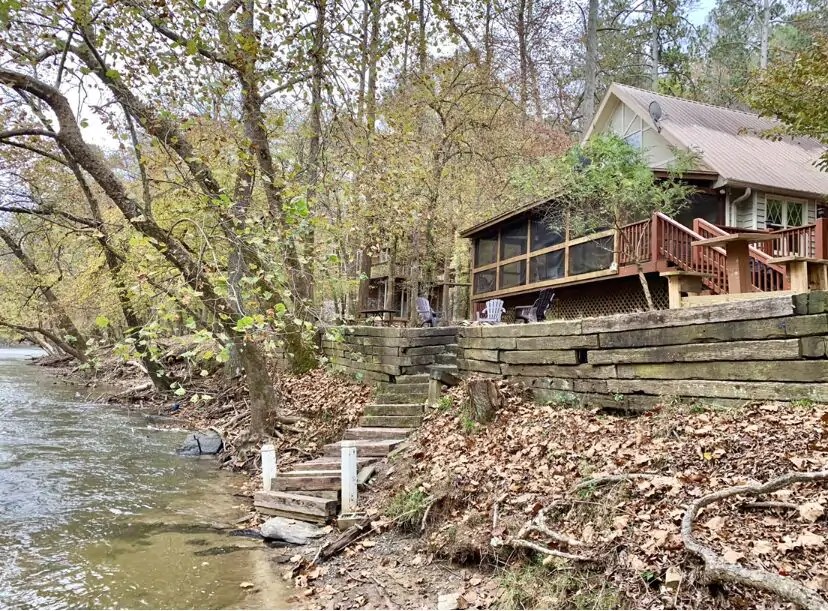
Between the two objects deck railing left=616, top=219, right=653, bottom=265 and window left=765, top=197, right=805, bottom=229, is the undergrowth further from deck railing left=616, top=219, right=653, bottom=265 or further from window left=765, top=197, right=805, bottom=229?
window left=765, top=197, right=805, bottom=229

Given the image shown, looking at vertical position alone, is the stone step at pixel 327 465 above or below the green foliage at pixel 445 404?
below

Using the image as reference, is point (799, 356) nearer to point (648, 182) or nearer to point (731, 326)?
point (731, 326)

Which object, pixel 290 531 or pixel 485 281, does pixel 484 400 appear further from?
pixel 485 281

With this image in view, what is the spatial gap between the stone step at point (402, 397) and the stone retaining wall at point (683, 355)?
1449mm

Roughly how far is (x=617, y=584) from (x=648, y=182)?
8.44 metres

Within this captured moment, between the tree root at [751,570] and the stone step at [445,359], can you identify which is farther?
the stone step at [445,359]

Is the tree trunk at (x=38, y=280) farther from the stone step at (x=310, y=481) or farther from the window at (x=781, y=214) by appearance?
the window at (x=781, y=214)

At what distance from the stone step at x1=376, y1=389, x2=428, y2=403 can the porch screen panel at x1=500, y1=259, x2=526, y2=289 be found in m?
7.15

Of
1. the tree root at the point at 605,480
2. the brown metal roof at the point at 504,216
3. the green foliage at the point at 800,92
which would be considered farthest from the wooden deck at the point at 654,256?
the tree root at the point at 605,480

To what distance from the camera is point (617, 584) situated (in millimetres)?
3314

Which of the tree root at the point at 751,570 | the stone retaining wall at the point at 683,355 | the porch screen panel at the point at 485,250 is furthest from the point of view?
the porch screen panel at the point at 485,250

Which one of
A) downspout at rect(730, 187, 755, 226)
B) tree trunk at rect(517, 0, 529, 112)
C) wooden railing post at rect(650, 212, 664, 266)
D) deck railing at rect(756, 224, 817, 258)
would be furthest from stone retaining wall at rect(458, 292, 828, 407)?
tree trunk at rect(517, 0, 529, 112)

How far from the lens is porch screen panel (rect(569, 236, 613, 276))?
38.5 feet

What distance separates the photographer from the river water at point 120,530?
15.4 feet
